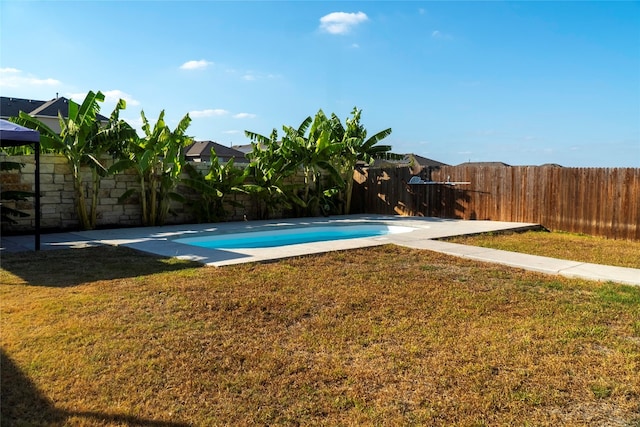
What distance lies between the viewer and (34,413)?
8.52 feet

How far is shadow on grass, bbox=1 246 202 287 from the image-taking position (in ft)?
19.4

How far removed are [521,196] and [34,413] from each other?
515 inches

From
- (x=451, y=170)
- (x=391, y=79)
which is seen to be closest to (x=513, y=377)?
(x=451, y=170)

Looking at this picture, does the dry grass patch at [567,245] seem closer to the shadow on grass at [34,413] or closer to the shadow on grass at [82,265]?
the shadow on grass at [82,265]

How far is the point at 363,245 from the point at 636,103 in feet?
34.7

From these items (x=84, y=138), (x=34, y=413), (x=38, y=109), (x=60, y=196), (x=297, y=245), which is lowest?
(x=34, y=413)

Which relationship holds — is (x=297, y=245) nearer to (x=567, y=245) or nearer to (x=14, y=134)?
(x=14, y=134)

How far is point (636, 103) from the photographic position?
1351 cm

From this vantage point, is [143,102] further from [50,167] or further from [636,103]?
[636,103]

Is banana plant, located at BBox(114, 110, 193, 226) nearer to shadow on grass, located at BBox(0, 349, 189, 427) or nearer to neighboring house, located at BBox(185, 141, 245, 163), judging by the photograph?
shadow on grass, located at BBox(0, 349, 189, 427)

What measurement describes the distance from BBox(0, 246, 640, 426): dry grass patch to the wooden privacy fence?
652cm

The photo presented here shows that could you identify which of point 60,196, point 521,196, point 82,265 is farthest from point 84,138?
point 521,196

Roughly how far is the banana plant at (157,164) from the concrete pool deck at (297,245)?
748mm

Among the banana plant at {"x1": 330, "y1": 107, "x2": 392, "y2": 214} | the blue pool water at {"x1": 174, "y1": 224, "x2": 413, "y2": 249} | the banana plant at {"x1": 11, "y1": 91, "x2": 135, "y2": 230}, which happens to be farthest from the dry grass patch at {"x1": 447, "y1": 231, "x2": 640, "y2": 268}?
the banana plant at {"x1": 11, "y1": 91, "x2": 135, "y2": 230}
